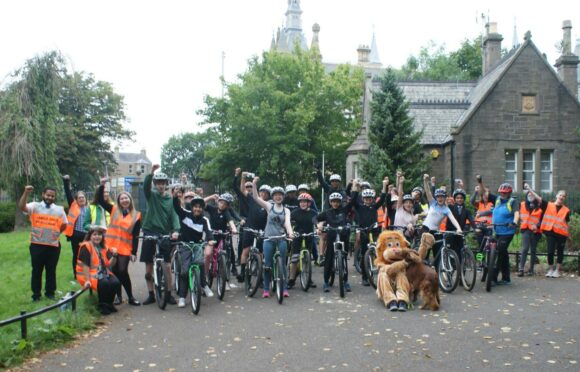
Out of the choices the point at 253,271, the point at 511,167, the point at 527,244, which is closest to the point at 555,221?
the point at 527,244

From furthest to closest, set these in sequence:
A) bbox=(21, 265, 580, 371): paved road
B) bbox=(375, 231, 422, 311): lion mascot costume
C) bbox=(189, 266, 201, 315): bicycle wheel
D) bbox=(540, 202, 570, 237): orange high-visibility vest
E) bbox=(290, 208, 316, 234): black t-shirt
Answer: bbox=(540, 202, 570, 237): orange high-visibility vest
bbox=(290, 208, 316, 234): black t-shirt
bbox=(375, 231, 422, 311): lion mascot costume
bbox=(189, 266, 201, 315): bicycle wheel
bbox=(21, 265, 580, 371): paved road

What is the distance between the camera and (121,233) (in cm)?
1048

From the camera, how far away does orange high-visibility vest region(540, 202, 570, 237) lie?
13.6 m

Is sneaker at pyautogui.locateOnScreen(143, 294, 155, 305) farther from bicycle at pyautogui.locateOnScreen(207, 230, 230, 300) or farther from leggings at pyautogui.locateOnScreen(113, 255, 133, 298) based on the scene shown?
bicycle at pyautogui.locateOnScreen(207, 230, 230, 300)

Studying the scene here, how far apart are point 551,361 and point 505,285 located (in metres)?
5.84

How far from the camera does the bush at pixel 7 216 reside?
31844 millimetres

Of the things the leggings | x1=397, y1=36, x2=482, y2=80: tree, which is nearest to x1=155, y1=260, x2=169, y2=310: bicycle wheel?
the leggings

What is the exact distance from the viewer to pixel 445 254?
11609 millimetres


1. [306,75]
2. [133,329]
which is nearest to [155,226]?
[133,329]

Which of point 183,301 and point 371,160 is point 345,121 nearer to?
point 371,160

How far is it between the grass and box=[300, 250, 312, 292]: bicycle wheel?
3.71m

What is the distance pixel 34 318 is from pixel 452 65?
5835cm

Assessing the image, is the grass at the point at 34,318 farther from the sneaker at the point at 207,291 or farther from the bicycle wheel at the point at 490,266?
the bicycle wheel at the point at 490,266

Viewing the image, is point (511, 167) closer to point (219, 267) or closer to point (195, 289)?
point (219, 267)
